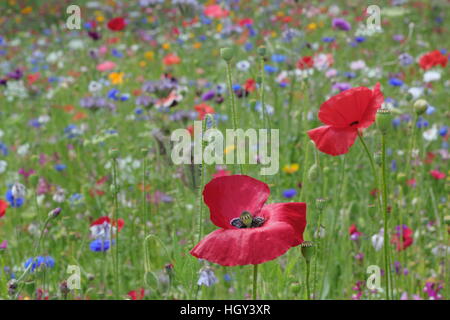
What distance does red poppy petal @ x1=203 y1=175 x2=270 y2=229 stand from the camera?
0.62 meters

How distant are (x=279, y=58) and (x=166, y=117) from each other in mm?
514

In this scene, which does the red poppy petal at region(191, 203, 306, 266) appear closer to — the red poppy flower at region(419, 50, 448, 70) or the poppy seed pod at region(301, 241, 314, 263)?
the poppy seed pod at region(301, 241, 314, 263)

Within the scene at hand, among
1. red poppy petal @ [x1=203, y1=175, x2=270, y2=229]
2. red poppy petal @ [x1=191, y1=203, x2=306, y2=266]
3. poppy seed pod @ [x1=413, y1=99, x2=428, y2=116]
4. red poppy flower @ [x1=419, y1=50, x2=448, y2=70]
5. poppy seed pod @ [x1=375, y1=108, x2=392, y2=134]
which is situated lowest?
red poppy petal @ [x1=191, y1=203, x2=306, y2=266]

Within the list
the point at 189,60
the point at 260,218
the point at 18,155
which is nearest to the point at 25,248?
the point at 18,155

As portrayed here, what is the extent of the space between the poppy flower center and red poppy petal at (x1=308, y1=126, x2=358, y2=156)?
0.12m

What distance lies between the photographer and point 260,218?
2.06 feet

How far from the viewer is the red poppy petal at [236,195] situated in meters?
0.62

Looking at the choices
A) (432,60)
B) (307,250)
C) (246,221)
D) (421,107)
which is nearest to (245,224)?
(246,221)

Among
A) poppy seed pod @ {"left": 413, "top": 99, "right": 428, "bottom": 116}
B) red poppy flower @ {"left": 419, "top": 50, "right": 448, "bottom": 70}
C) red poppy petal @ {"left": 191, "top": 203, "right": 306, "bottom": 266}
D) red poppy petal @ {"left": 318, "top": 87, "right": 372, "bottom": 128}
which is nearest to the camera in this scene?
red poppy petal @ {"left": 191, "top": 203, "right": 306, "bottom": 266}

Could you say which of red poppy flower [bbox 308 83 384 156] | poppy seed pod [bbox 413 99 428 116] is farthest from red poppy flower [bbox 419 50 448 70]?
red poppy flower [bbox 308 83 384 156]

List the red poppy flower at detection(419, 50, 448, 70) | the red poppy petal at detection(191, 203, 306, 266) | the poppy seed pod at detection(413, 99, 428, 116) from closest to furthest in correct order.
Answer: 1. the red poppy petal at detection(191, 203, 306, 266)
2. the poppy seed pod at detection(413, 99, 428, 116)
3. the red poppy flower at detection(419, 50, 448, 70)

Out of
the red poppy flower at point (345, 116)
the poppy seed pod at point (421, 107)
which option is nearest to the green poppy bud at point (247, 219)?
the red poppy flower at point (345, 116)

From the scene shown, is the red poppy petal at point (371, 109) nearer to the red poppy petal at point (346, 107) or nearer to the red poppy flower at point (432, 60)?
the red poppy petal at point (346, 107)
